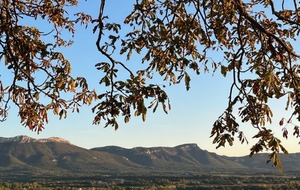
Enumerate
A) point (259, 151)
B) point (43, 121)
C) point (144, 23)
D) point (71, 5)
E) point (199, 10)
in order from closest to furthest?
point (259, 151) → point (43, 121) → point (199, 10) → point (144, 23) → point (71, 5)

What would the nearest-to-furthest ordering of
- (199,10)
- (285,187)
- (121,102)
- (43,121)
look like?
1. (121,102)
2. (43,121)
3. (199,10)
4. (285,187)

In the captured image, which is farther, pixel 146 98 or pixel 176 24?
pixel 176 24

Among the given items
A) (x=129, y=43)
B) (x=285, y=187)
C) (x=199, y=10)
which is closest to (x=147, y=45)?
(x=129, y=43)

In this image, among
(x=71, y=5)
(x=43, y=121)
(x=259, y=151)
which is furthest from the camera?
(x=71, y=5)

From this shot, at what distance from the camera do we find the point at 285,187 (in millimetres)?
113750

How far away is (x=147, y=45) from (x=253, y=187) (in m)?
116

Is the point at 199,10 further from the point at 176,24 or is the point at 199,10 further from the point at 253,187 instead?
the point at 253,187

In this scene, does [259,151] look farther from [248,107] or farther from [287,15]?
[287,15]

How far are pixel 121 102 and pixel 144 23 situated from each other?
249cm

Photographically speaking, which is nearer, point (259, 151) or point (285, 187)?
point (259, 151)

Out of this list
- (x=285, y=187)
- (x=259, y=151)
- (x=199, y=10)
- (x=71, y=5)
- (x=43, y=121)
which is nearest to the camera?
(x=259, y=151)

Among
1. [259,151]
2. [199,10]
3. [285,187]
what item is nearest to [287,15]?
[199,10]

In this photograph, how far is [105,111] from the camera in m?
6.86

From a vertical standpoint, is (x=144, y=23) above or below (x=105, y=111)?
above
